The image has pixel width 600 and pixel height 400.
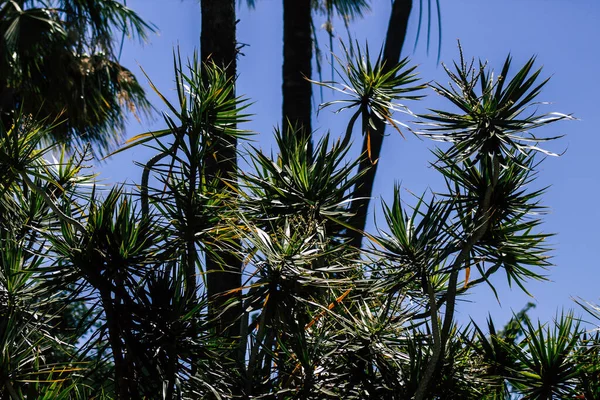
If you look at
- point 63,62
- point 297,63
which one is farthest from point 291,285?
point 63,62

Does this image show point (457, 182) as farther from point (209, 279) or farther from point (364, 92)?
point (209, 279)

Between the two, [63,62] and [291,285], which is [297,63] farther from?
[63,62]

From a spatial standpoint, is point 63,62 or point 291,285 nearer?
point 291,285

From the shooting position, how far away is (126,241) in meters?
3.78

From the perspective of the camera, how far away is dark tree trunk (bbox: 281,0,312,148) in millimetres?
5789

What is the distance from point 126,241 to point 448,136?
154 centimetres

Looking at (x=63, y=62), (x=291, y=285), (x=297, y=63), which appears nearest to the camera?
(x=291, y=285)

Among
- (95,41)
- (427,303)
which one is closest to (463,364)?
(427,303)

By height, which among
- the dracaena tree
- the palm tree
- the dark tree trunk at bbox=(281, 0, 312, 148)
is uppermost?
the palm tree

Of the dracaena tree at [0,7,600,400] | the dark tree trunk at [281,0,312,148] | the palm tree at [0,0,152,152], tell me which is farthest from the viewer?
the palm tree at [0,0,152,152]

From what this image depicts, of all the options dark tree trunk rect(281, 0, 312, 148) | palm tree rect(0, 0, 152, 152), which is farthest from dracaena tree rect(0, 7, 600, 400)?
palm tree rect(0, 0, 152, 152)

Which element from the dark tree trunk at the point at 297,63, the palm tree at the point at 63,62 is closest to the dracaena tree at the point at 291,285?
the dark tree trunk at the point at 297,63

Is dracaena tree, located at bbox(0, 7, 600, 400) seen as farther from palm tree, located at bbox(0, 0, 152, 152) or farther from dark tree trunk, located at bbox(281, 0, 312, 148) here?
palm tree, located at bbox(0, 0, 152, 152)

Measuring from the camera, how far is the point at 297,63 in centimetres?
598
